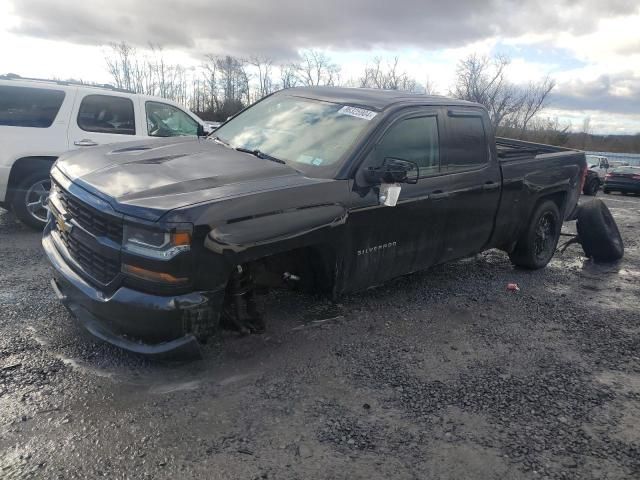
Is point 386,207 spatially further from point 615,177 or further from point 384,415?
point 615,177

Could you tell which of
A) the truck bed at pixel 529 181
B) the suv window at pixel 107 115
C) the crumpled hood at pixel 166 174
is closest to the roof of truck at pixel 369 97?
the truck bed at pixel 529 181

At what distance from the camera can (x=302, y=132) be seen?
4.20 metres

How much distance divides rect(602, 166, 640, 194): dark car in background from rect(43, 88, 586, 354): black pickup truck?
1732cm

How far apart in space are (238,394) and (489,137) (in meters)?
3.65

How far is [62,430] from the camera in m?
2.62

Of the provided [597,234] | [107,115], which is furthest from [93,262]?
[597,234]

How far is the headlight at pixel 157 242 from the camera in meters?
2.81

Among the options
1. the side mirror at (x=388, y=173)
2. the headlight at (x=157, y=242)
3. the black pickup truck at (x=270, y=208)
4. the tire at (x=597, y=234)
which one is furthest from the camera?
the tire at (x=597, y=234)

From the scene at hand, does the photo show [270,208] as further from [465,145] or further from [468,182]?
[465,145]

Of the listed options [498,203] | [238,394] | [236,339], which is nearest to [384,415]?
[238,394]

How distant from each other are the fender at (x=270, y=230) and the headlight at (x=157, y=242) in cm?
14

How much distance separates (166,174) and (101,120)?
4437 mm

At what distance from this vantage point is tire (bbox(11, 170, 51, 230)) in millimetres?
6312

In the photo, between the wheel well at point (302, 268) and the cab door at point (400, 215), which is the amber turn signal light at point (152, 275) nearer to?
the wheel well at point (302, 268)
